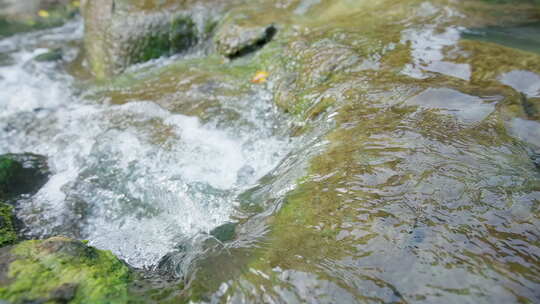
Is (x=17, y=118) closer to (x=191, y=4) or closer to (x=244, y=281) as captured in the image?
(x=191, y=4)

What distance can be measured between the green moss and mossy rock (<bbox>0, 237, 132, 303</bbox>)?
860 millimetres

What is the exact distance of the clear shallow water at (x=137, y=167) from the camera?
3258 millimetres

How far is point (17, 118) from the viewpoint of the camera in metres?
5.46

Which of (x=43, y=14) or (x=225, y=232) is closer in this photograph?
(x=225, y=232)

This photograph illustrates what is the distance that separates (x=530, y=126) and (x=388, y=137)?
1119 mm

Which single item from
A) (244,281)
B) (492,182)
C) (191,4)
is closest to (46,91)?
(191,4)

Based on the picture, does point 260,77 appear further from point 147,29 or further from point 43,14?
point 43,14

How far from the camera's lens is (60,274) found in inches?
77.1

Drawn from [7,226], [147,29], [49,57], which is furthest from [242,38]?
[49,57]

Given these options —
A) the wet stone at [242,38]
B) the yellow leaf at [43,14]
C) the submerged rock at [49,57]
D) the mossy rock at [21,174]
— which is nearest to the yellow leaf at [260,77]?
the wet stone at [242,38]

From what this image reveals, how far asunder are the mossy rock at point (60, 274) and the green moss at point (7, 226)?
860 millimetres

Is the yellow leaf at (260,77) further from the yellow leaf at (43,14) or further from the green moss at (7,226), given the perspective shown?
the yellow leaf at (43,14)

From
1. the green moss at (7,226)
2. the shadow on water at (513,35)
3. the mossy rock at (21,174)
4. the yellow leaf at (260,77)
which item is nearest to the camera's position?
the green moss at (7,226)

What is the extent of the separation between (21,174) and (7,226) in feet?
3.62
